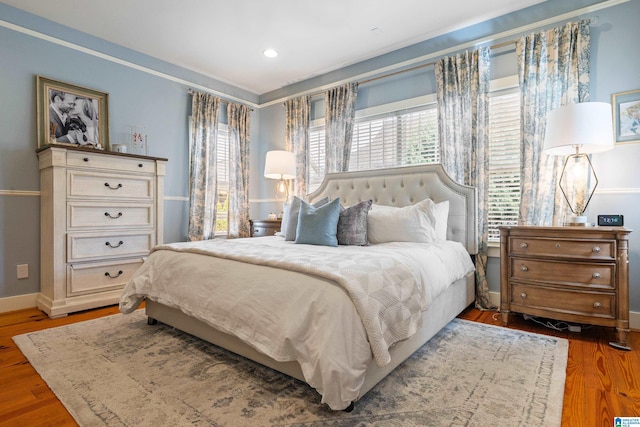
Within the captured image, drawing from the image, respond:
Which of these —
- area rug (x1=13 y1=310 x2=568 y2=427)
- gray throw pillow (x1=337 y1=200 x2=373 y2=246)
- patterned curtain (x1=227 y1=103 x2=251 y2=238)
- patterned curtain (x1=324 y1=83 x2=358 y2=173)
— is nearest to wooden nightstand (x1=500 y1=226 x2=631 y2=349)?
area rug (x1=13 y1=310 x2=568 y2=427)

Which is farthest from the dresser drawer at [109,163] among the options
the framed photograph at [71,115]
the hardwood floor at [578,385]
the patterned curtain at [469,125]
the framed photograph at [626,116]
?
the framed photograph at [626,116]

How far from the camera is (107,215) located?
3.23m

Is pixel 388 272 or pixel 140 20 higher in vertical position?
pixel 140 20

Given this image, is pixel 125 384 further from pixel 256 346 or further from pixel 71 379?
pixel 256 346

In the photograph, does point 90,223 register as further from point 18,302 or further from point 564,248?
point 564,248

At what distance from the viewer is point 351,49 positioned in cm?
386

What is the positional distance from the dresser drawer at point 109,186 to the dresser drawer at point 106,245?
0.38 meters

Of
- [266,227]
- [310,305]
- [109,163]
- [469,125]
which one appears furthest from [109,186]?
[469,125]

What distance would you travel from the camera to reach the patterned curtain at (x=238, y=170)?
4.80 m

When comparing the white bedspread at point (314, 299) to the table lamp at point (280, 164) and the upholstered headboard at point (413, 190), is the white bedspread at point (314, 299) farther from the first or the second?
the table lamp at point (280, 164)

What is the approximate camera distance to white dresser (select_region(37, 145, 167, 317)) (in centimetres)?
293

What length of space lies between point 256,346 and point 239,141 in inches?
152

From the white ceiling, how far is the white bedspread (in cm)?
231

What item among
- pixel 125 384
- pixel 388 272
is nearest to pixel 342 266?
pixel 388 272
